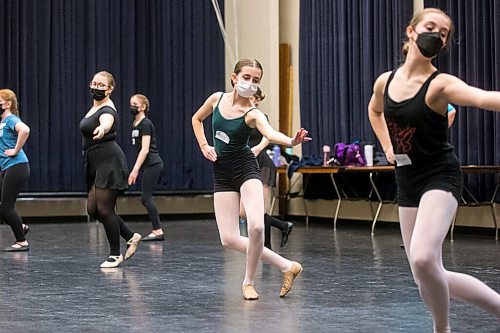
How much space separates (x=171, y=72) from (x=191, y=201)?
2176 millimetres

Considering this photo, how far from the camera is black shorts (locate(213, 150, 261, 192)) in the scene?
5246 mm

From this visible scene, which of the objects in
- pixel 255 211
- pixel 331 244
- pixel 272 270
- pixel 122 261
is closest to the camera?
pixel 255 211

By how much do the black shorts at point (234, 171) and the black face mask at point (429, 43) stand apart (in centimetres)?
186

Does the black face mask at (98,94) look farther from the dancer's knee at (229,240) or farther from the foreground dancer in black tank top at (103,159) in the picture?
the dancer's knee at (229,240)

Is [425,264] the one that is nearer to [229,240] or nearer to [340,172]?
[229,240]

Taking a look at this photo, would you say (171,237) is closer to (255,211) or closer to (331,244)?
(331,244)

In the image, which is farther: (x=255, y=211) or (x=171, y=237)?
(x=171, y=237)

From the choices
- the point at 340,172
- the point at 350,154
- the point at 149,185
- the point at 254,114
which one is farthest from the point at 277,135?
the point at 340,172

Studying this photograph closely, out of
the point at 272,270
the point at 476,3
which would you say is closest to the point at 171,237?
the point at 272,270

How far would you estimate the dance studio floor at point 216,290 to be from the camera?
14.7 feet

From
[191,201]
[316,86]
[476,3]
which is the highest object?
[476,3]

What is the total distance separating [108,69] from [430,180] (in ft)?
36.5

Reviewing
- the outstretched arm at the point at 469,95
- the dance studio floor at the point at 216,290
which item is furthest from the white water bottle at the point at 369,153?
the outstretched arm at the point at 469,95

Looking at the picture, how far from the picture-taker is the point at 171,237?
10.5 meters
